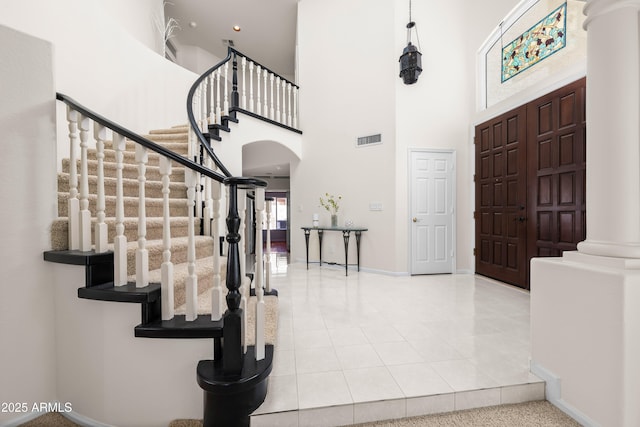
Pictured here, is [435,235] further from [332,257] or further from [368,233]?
[332,257]

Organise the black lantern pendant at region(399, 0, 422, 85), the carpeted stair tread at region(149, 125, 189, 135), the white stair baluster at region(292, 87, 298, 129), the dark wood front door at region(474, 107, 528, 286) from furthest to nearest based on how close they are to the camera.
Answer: the white stair baluster at region(292, 87, 298, 129)
the black lantern pendant at region(399, 0, 422, 85)
the carpeted stair tread at region(149, 125, 189, 135)
the dark wood front door at region(474, 107, 528, 286)

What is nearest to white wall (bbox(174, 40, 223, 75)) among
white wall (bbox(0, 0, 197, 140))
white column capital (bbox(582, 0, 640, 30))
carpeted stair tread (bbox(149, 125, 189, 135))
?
white wall (bbox(0, 0, 197, 140))

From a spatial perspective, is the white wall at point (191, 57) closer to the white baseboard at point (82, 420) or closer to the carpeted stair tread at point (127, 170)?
the carpeted stair tread at point (127, 170)

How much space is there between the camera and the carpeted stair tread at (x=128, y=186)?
6.00 ft

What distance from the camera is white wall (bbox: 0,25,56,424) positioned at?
4.66 feet

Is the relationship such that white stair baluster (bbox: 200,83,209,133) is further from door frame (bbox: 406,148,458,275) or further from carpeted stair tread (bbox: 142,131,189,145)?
door frame (bbox: 406,148,458,275)

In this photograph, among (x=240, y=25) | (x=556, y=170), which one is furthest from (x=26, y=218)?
(x=240, y=25)

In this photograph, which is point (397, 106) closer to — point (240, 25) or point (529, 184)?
point (529, 184)

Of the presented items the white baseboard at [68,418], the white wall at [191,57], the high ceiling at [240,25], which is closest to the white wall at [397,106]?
the high ceiling at [240,25]

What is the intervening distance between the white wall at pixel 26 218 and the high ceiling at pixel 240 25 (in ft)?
17.6

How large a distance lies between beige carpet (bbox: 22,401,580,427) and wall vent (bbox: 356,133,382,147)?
12.0 feet

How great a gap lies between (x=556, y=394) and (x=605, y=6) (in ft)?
6.98

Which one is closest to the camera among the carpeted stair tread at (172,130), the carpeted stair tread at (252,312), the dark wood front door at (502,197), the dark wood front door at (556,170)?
the carpeted stair tread at (252,312)

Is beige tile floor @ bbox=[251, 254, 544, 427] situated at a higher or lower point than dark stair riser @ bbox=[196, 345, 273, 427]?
lower
